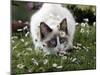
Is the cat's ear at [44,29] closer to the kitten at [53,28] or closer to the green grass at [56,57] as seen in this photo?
the kitten at [53,28]

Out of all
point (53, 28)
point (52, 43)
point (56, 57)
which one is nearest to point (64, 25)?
point (53, 28)

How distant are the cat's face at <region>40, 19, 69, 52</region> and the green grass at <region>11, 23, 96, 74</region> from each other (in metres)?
0.09

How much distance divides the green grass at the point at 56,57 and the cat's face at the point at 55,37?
0.09m

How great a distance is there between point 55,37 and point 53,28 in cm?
9

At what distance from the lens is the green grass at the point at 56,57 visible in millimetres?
1979

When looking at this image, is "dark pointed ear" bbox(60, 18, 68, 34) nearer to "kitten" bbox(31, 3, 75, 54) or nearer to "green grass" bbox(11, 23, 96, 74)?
"kitten" bbox(31, 3, 75, 54)

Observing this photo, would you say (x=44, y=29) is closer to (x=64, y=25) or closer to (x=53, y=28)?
(x=53, y=28)

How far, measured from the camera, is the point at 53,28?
82.7 inches

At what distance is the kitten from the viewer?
2.05m

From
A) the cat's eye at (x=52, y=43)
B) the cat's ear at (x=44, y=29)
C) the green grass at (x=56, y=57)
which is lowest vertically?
the green grass at (x=56, y=57)

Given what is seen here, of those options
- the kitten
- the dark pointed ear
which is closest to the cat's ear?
the kitten

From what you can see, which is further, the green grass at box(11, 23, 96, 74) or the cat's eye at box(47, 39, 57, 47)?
the cat's eye at box(47, 39, 57, 47)

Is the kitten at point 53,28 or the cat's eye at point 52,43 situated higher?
the kitten at point 53,28

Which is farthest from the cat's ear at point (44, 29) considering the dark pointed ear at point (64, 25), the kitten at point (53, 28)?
the dark pointed ear at point (64, 25)
